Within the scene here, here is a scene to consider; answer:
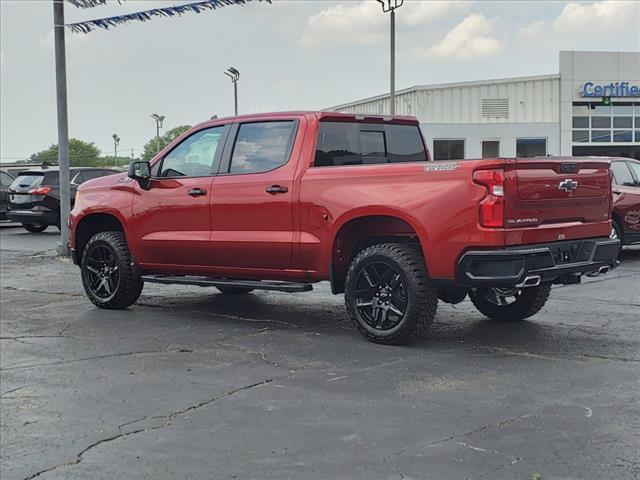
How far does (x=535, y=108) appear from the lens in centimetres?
3841

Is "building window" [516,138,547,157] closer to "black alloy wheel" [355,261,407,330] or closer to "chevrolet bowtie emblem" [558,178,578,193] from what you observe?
"chevrolet bowtie emblem" [558,178,578,193]

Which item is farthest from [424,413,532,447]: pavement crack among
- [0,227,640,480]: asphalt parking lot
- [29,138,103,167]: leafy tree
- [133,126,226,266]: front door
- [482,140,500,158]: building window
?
[29,138,103,167]: leafy tree

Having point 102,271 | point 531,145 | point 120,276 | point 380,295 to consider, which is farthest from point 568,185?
point 531,145

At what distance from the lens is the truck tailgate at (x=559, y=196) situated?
6.02 metres

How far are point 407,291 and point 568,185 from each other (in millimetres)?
1527

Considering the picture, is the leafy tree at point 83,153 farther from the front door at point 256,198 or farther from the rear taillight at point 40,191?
the front door at point 256,198

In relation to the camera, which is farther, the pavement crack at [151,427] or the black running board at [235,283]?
the black running board at [235,283]

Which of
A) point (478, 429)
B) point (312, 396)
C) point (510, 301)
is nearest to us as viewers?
point (478, 429)

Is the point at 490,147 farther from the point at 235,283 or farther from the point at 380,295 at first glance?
the point at 380,295

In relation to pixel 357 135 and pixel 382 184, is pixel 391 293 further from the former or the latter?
pixel 357 135

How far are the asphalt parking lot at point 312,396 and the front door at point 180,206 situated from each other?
681mm

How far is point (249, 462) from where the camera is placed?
4055 mm

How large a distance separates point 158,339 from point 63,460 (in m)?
3.02

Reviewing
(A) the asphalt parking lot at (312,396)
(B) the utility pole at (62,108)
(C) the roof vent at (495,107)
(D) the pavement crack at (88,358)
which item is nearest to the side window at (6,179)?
(B) the utility pole at (62,108)
